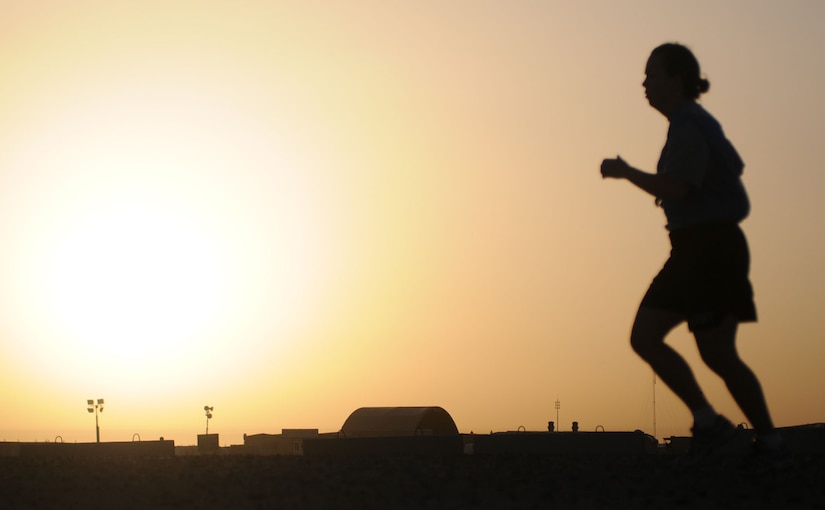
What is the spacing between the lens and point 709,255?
6578 mm

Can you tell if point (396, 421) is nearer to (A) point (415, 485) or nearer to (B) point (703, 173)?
(B) point (703, 173)

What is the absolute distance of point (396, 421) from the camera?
52.7 metres

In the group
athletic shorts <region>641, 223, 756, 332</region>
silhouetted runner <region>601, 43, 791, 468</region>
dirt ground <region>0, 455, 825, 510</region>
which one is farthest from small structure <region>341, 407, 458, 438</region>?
athletic shorts <region>641, 223, 756, 332</region>

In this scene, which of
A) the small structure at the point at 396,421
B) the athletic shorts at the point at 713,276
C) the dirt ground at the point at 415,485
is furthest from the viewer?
the small structure at the point at 396,421

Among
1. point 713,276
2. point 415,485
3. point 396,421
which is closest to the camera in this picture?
point 415,485

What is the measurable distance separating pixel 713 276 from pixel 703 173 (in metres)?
0.58

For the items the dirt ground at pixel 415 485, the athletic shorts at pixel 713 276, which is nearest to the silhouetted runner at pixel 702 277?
the athletic shorts at pixel 713 276

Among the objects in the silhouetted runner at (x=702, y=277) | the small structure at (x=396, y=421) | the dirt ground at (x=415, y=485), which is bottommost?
the small structure at (x=396, y=421)

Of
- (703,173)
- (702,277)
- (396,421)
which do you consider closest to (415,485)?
(702,277)

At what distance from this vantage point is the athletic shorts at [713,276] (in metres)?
6.56

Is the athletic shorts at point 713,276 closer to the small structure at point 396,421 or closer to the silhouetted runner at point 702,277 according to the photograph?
the silhouetted runner at point 702,277

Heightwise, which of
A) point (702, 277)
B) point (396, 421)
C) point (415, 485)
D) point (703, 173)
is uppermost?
point (703, 173)

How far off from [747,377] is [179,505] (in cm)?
330

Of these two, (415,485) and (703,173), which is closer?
(415,485)
